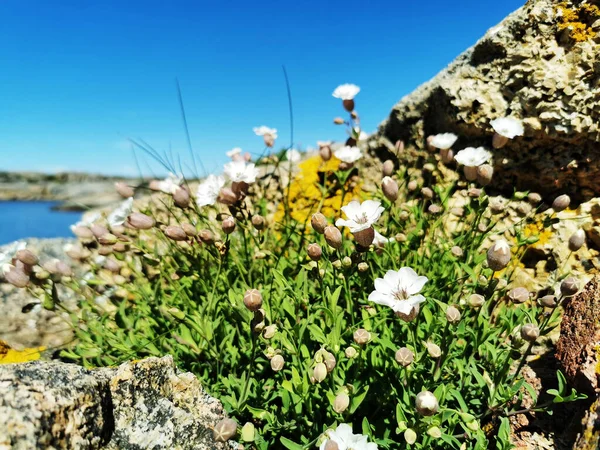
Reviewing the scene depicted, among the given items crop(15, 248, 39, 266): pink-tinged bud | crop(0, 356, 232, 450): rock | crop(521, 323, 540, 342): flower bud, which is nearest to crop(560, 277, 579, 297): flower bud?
crop(521, 323, 540, 342): flower bud

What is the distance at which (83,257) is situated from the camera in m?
3.11

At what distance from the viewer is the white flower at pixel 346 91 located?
346 cm

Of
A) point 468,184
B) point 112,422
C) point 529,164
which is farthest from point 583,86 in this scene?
point 112,422

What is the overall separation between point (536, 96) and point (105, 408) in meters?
3.17

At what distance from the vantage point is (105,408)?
5.41 feet

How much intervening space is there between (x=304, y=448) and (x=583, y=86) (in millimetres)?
2811

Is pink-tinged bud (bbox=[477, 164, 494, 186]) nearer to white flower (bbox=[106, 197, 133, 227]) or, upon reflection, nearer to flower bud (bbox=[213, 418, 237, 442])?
flower bud (bbox=[213, 418, 237, 442])

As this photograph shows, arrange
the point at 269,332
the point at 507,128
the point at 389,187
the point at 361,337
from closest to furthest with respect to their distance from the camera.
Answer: the point at 361,337 → the point at 269,332 → the point at 389,187 → the point at 507,128

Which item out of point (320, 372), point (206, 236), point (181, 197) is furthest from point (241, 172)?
point (320, 372)

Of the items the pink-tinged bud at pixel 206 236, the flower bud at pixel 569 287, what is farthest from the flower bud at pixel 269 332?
the flower bud at pixel 569 287

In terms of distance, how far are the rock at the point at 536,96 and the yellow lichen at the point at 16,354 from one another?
3690 mm

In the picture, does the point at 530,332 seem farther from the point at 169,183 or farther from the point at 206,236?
the point at 169,183

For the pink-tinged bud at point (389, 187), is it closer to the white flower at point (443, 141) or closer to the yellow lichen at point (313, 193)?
the white flower at point (443, 141)

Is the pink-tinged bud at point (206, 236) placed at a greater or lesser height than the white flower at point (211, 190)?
lesser
